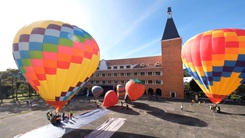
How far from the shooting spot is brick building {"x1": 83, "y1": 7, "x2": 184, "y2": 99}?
3419cm

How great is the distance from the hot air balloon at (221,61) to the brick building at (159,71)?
64.7 ft

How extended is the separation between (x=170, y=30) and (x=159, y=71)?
11416mm

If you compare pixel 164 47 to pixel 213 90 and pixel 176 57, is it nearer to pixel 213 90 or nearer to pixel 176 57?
pixel 176 57

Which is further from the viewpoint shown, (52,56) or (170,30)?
(170,30)

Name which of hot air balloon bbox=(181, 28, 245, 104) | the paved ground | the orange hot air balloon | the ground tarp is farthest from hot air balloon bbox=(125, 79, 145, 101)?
hot air balloon bbox=(181, 28, 245, 104)

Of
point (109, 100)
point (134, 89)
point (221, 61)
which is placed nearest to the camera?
point (221, 61)

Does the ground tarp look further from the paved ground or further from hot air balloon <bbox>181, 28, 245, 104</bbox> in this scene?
hot air balloon <bbox>181, 28, 245, 104</bbox>

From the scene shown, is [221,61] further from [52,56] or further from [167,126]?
[52,56]

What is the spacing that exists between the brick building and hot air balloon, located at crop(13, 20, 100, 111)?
2719cm

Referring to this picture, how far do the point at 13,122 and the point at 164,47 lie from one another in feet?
113

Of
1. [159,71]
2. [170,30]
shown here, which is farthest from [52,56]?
[170,30]

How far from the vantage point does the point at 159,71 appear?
123ft

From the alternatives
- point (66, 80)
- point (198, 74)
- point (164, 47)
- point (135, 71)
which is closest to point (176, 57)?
point (164, 47)

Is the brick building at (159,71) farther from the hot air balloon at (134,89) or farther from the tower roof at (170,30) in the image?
the hot air balloon at (134,89)
